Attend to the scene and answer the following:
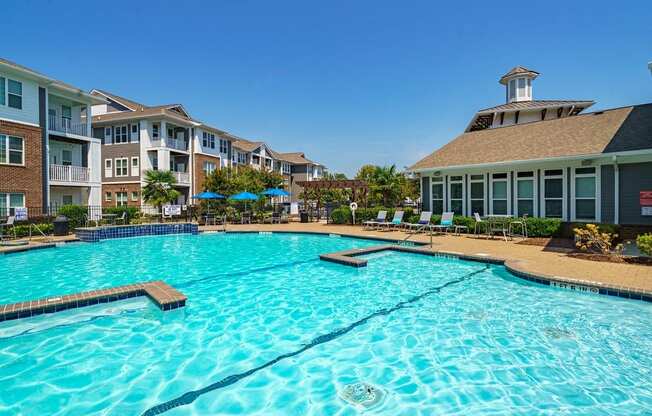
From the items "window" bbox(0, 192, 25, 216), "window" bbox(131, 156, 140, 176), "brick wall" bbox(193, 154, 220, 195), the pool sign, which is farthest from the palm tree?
the pool sign

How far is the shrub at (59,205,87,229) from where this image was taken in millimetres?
18859

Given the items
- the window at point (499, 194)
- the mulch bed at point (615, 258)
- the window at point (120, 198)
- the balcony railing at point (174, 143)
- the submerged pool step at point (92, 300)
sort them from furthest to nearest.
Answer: the window at point (120, 198) < the balcony railing at point (174, 143) < the window at point (499, 194) < the mulch bed at point (615, 258) < the submerged pool step at point (92, 300)

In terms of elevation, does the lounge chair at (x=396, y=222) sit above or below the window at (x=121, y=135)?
below

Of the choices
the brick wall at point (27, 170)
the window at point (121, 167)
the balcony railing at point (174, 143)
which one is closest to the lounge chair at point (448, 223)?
the brick wall at point (27, 170)

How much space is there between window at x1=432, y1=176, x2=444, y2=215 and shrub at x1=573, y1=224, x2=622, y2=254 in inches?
318

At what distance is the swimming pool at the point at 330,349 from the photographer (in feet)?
12.3

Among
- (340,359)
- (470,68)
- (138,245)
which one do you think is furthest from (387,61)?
(340,359)

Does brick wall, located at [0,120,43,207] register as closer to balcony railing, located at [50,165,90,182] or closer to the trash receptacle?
balcony railing, located at [50,165,90,182]

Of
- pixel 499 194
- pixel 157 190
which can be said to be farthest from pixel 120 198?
pixel 499 194

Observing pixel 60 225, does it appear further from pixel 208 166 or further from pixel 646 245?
pixel 646 245

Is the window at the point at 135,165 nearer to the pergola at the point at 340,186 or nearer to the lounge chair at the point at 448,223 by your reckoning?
the pergola at the point at 340,186

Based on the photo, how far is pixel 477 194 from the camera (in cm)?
1752

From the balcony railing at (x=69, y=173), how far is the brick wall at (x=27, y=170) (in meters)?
1.05

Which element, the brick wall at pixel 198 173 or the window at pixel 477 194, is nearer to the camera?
the window at pixel 477 194
